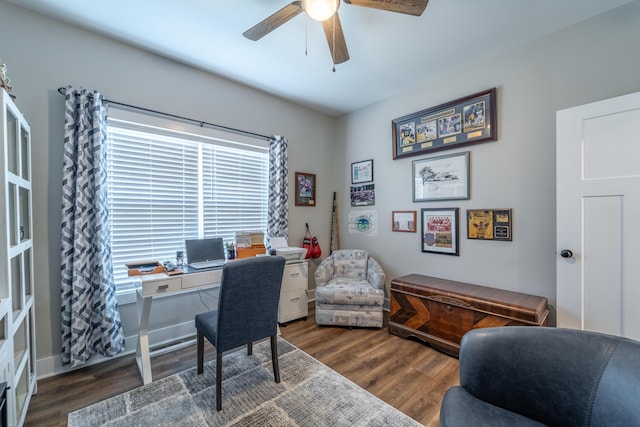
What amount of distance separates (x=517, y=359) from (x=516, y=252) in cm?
156

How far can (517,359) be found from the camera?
115 cm

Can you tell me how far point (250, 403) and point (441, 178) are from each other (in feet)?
8.70

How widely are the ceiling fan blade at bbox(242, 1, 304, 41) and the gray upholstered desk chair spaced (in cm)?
152

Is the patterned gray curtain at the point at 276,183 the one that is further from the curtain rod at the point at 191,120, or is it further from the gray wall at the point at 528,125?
the gray wall at the point at 528,125

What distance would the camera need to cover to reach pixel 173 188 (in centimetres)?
262

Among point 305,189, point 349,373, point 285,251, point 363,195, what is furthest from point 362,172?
point 349,373

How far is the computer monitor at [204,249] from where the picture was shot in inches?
95.9

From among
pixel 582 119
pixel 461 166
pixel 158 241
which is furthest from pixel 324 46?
pixel 158 241

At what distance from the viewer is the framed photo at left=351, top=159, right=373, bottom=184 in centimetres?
356

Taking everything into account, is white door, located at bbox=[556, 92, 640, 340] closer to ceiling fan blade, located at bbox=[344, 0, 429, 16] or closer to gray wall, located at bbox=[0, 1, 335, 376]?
ceiling fan blade, located at bbox=[344, 0, 429, 16]

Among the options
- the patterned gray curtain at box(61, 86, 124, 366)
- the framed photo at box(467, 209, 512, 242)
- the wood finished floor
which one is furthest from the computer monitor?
the framed photo at box(467, 209, 512, 242)

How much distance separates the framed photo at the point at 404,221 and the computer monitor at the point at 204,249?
203cm

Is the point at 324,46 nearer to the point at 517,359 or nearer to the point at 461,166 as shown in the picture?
the point at 461,166

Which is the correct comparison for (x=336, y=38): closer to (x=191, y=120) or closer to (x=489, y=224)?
(x=191, y=120)
